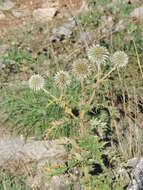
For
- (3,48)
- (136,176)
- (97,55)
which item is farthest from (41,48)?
(136,176)

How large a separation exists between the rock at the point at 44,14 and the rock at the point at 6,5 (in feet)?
1.15

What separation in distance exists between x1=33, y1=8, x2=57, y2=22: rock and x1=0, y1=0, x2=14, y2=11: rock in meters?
0.35

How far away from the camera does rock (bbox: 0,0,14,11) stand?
220 inches

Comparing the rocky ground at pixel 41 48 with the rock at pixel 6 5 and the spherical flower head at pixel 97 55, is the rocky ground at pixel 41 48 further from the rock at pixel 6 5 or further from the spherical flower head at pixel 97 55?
the spherical flower head at pixel 97 55

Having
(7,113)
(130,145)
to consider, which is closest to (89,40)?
(7,113)

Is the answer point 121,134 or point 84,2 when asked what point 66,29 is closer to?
point 84,2

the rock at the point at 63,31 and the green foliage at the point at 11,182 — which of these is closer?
the green foliage at the point at 11,182

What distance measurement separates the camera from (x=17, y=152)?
4.09 meters

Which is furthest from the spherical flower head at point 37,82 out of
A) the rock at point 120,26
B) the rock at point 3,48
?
the rock at point 120,26

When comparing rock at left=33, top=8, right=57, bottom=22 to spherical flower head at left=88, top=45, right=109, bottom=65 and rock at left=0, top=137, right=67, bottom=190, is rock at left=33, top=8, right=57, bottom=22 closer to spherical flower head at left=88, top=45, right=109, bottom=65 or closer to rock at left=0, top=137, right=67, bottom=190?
rock at left=0, top=137, right=67, bottom=190

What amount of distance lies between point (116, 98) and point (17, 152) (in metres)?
0.90

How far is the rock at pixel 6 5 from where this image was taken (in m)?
5.59

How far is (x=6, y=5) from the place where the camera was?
5652mm

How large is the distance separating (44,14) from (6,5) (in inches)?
19.6
